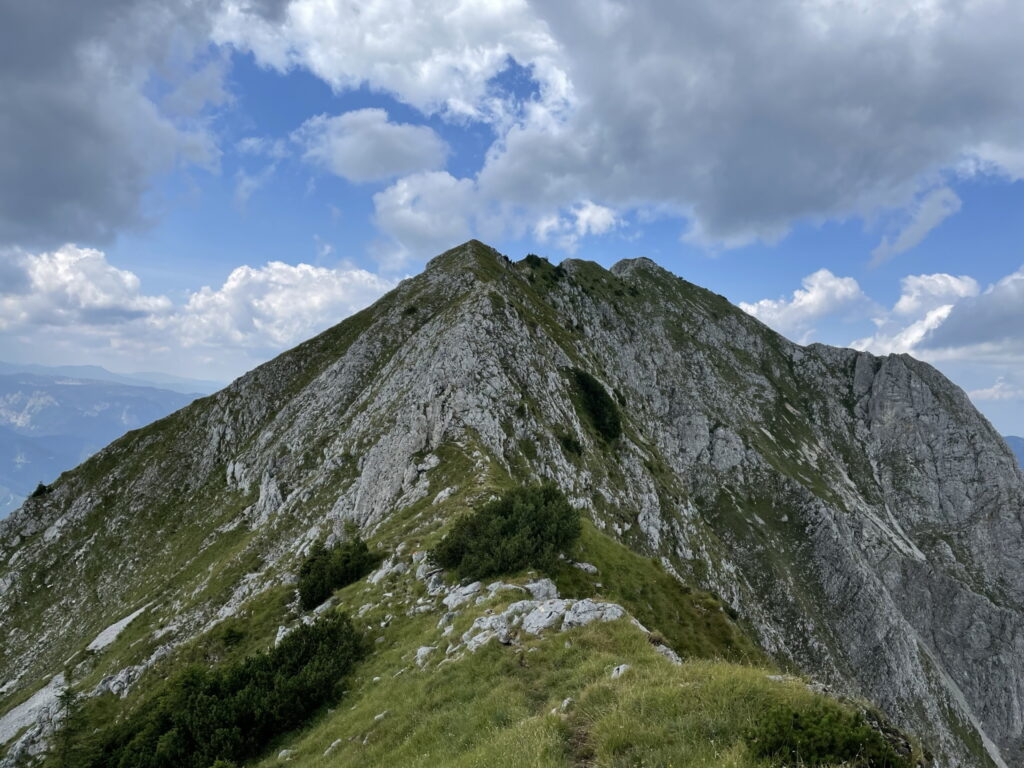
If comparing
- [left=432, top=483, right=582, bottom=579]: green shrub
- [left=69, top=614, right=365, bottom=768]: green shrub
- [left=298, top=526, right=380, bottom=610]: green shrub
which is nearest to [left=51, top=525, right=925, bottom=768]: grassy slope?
[left=69, top=614, right=365, bottom=768]: green shrub

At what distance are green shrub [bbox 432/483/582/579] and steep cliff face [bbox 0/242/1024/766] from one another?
658cm

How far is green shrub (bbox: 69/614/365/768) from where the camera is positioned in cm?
1797

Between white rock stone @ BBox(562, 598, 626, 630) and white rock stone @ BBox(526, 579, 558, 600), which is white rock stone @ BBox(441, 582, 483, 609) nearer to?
white rock stone @ BBox(526, 579, 558, 600)

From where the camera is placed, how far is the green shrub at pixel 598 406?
7119cm

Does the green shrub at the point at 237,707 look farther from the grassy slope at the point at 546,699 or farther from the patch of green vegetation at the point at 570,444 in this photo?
the patch of green vegetation at the point at 570,444

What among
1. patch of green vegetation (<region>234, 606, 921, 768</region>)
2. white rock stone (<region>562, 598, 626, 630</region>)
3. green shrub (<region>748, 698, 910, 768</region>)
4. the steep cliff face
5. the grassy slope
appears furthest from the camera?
the steep cliff face

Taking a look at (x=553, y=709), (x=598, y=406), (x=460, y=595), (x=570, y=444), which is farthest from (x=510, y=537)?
(x=598, y=406)

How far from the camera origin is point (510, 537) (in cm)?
2561

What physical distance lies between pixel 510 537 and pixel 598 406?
49.5 m

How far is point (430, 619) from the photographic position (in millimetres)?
22531

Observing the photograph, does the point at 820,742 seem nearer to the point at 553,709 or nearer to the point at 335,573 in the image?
the point at 553,709

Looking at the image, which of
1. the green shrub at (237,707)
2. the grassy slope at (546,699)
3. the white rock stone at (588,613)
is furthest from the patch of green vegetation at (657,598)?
the green shrub at (237,707)

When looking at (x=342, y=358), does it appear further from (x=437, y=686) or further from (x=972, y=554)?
(x=972, y=554)

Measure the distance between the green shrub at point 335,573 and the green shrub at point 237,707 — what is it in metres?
7.92
